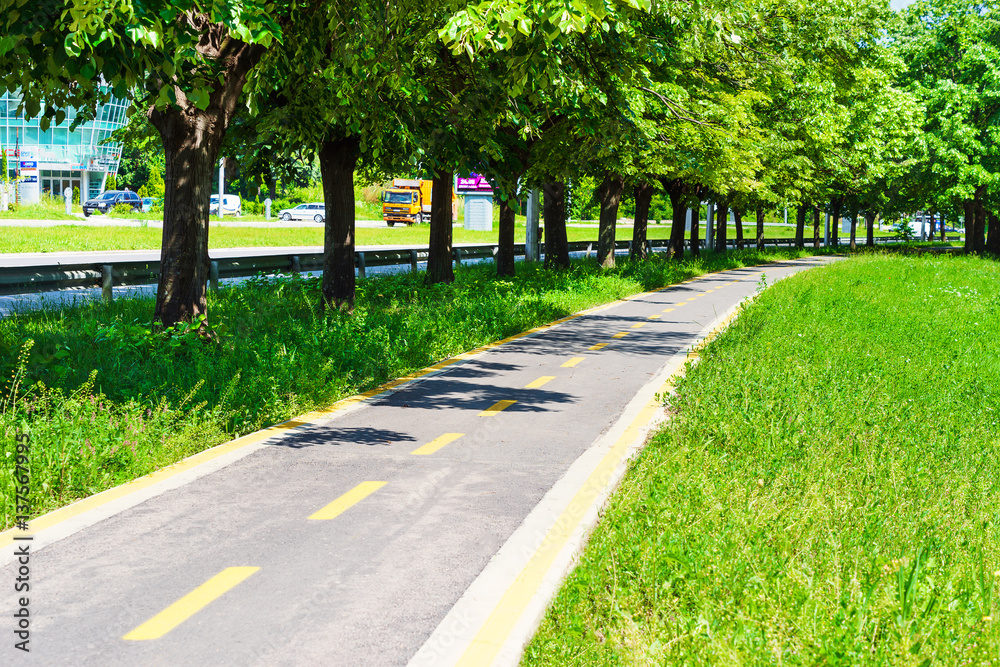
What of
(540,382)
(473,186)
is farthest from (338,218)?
(473,186)

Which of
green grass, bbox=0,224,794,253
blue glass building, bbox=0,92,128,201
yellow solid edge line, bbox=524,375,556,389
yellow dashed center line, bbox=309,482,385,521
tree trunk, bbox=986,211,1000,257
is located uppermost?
blue glass building, bbox=0,92,128,201

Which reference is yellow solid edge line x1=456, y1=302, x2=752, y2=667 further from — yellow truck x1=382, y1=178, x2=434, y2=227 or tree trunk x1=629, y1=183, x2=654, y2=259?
yellow truck x1=382, y1=178, x2=434, y2=227

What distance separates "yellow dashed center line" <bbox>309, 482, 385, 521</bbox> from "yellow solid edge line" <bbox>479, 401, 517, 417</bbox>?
257 cm

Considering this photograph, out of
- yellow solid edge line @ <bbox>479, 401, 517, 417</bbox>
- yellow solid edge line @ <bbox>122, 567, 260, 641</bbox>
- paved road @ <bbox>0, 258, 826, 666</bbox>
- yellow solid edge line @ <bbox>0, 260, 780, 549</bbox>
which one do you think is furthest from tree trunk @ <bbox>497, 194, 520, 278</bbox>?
yellow solid edge line @ <bbox>122, 567, 260, 641</bbox>

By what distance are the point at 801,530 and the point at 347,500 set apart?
282 cm

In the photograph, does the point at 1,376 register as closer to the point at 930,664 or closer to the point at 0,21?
the point at 0,21

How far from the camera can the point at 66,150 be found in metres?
84.1

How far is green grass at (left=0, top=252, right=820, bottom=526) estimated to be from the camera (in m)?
6.66

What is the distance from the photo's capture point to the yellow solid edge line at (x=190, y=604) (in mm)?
4262

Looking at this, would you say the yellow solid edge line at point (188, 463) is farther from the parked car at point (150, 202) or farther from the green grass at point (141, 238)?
the parked car at point (150, 202)

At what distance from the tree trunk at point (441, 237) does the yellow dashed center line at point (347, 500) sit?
13768 mm

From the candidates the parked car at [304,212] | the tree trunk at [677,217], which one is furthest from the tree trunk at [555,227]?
the parked car at [304,212]

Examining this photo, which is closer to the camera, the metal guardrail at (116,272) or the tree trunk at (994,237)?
the metal guardrail at (116,272)

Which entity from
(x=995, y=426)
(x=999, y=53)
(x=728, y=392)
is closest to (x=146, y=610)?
(x=728, y=392)
